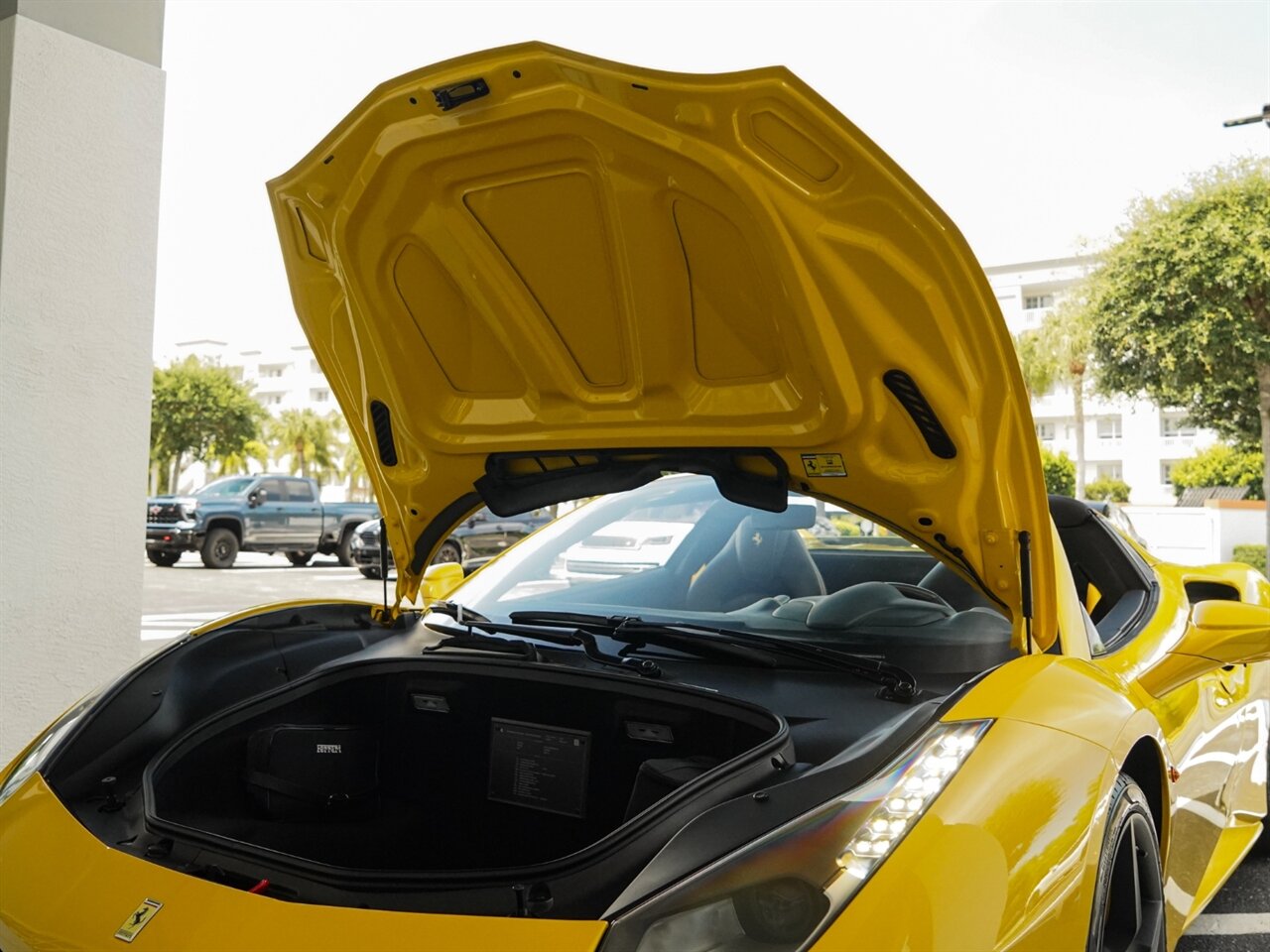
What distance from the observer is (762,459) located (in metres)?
2.46


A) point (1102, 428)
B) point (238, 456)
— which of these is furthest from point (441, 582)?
point (1102, 428)

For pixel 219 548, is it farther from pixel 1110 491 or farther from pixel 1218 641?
pixel 1110 491

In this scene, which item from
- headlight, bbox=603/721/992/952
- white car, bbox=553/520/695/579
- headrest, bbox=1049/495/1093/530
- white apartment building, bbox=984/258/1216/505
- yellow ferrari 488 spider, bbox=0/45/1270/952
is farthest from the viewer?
white apartment building, bbox=984/258/1216/505

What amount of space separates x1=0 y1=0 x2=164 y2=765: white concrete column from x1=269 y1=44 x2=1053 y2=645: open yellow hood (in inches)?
83.3

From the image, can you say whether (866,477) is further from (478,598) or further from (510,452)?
(478,598)

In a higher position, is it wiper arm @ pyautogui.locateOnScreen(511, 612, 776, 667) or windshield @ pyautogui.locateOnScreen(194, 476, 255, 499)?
windshield @ pyautogui.locateOnScreen(194, 476, 255, 499)

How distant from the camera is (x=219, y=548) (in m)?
19.9

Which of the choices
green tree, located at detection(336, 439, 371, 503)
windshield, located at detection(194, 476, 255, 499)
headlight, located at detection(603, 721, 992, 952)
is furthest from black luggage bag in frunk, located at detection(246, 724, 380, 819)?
green tree, located at detection(336, 439, 371, 503)

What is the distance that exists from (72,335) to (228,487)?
57.0 ft

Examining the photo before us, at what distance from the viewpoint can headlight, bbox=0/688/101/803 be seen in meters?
2.30

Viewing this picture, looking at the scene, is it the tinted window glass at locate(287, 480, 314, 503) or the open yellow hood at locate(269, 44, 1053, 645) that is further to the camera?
the tinted window glass at locate(287, 480, 314, 503)

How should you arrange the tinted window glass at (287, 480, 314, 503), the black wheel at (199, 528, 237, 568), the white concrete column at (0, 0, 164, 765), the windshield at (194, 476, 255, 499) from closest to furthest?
the white concrete column at (0, 0, 164, 765)
the black wheel at (199, 528, 237, 568)
the windshield at (194, 476, 255, 499)
the tinted window glass at (287, 480, 314, 503)

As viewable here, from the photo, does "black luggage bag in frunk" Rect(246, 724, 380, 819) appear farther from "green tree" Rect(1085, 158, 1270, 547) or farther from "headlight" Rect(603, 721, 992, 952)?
"green tree" Rect(1085, 158, 1270, 547)

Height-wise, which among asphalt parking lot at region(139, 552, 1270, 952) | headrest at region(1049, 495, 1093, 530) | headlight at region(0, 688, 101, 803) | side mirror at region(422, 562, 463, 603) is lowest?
asphalt parking lot at region(139, 552, 1270, 952)
